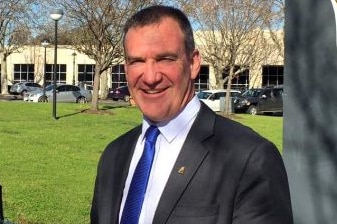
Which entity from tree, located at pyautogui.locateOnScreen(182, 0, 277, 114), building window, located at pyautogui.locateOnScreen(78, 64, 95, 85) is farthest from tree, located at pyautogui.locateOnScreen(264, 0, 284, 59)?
building window, located at pyautogui.locateOnScreen(78, 64, 95, 85)

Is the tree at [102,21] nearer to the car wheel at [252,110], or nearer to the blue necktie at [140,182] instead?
the car wheel at [252,110]

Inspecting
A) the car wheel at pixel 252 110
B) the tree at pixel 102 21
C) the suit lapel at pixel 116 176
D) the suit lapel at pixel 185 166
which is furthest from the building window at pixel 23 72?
the suit lapel at pixel 185 166

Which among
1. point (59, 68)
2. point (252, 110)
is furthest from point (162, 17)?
point (59, 68)

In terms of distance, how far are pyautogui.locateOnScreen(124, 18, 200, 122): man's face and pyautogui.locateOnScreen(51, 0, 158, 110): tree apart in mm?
21285

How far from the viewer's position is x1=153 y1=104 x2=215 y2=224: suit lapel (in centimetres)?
185

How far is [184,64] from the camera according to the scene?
6.39 feet

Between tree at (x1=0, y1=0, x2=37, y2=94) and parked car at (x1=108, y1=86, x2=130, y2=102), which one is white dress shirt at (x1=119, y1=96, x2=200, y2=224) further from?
parked car at (x1=108, y1=86, x2=130, y2=102)

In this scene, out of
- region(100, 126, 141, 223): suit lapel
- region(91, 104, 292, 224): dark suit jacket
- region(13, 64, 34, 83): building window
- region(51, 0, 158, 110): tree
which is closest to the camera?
region(91, 104, 292, 224): dark suit jacket

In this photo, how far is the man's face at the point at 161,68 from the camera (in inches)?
75.1

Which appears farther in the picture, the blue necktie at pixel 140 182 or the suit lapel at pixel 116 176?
the suit lapel at pixel 116 176

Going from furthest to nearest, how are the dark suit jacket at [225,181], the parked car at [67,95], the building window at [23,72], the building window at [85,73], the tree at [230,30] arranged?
1. the building window at [23,72]
2. the building window at [85,73]
3. the parked car at [67,95]
4. the tree at [230,30]
5. the dark suit jacket at [225,181]

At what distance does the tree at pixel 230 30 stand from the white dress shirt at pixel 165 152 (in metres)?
27.3

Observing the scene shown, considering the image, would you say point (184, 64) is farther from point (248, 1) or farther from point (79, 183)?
point (248, 1)

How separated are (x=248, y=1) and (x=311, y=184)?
1116 inches
